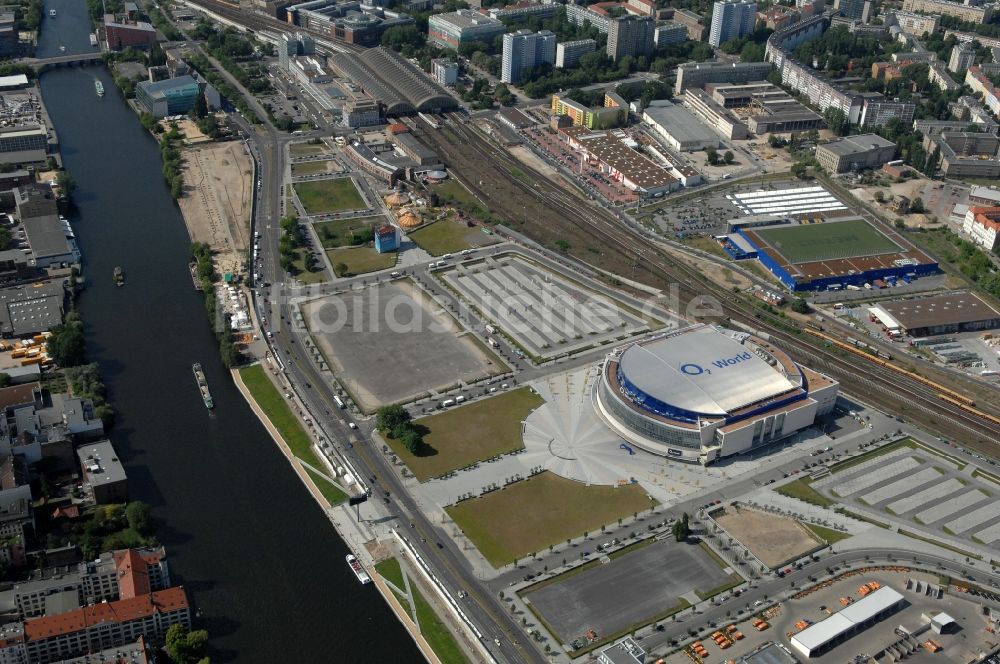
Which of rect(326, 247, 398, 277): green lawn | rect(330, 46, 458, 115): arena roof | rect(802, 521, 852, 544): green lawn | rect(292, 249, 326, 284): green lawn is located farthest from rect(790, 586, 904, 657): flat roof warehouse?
rect(330, 46, 458, 115): arena roof

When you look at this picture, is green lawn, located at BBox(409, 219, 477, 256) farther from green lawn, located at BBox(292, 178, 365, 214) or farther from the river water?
the river water

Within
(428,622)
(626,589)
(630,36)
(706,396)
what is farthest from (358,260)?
(630,36)

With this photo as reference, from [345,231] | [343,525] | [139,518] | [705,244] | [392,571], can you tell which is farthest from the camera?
[705,244]

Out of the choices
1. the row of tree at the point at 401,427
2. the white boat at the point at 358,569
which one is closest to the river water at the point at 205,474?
the white boat at the point at 358,569

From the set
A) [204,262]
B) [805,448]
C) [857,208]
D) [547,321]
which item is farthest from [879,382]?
[204,262]

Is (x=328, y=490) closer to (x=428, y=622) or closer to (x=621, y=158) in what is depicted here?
(x=428, y=622)
